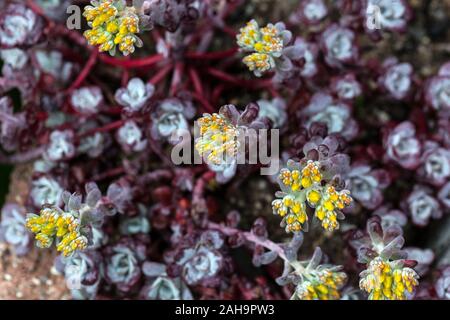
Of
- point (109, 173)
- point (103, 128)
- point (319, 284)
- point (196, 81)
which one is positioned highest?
point (196, 81)

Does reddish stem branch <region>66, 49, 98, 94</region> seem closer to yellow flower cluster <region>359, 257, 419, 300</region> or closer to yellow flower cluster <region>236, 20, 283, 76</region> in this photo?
yellow flower cluster <region>236, 20, 283, 76</region>

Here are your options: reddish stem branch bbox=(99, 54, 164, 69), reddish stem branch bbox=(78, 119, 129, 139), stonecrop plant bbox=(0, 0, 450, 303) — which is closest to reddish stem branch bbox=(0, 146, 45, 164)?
stonecrop plant bbox=(0, 0, 450, 303)

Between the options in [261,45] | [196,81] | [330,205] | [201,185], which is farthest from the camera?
[196,81]

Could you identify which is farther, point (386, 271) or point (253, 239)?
point (253, 239)

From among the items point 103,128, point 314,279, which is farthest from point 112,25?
point 314,279

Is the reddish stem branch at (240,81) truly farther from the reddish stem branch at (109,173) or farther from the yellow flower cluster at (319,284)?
the yellow flower cluster at (319,284)

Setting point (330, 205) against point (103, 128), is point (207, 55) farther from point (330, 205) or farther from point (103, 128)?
point (330, 205)

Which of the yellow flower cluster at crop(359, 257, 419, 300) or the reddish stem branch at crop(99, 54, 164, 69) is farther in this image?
the reddish stem branch at crop(99, 54, 164, 69)
